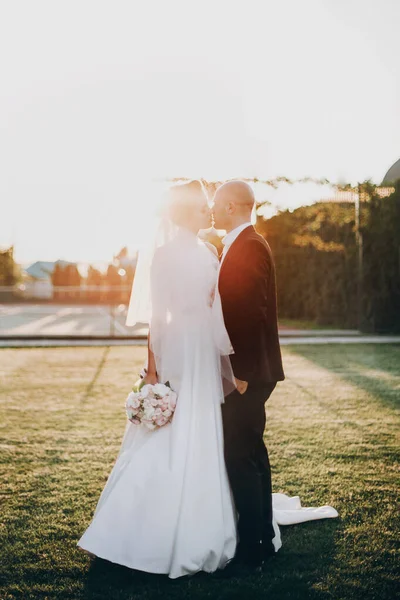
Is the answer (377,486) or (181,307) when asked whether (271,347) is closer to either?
(181,307)

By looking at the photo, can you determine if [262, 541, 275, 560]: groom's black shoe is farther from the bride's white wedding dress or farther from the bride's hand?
A: the bride's hand

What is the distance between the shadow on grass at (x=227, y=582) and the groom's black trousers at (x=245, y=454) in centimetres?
20

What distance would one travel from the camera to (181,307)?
341 centimetres

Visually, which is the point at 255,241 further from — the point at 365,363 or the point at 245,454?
the point at 365,363

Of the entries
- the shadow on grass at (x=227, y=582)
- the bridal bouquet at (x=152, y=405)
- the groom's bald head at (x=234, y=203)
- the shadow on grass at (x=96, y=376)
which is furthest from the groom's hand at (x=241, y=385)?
the shadow on grass at (x=96, y=376)

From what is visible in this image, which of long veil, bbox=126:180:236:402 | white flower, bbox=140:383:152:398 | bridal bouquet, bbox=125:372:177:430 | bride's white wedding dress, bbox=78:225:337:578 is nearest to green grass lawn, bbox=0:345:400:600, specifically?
bride's white wedding dress, bbox=78:225:337:578

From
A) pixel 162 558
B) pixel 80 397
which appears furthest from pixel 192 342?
pixel 80 397

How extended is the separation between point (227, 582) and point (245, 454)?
0.64 meters

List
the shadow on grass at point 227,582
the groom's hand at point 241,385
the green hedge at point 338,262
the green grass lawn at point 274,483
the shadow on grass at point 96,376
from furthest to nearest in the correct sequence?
the green hedge at point 338,262, the shadow on grass at point 96,376, the groom's hand at point 241,385, the green grass lawn at point 274,483, the shadow on grass at point 227,582

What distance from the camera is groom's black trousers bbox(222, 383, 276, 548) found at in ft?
11.3

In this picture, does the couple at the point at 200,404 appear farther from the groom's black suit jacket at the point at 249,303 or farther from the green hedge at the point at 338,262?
the green hedge at the point at 338,262

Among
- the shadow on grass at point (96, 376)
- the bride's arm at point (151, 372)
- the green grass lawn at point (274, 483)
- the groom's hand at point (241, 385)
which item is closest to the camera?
the green grass lawn at point (274, 483)

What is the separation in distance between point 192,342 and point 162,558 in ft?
3.65

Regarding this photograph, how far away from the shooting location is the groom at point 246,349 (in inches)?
130
